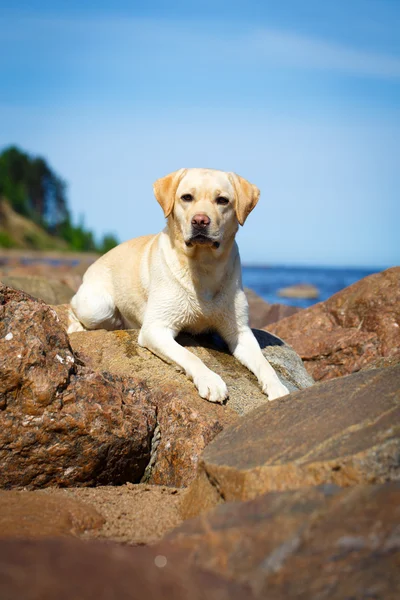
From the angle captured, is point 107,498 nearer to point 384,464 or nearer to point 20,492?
point 20,492

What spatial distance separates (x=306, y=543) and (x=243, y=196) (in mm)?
4362

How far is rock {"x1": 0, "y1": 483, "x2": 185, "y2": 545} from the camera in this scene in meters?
3.56

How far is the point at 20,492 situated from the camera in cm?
419

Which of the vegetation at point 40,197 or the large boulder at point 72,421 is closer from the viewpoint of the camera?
the large boulder at point 72,421

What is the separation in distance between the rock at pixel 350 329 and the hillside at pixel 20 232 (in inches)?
2673

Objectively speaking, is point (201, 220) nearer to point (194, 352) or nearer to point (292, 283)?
point (194, 352)

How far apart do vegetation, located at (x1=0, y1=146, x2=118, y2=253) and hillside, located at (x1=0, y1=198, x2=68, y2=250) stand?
527 millimetres

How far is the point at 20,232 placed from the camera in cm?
7862

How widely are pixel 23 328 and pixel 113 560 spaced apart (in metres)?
2.42

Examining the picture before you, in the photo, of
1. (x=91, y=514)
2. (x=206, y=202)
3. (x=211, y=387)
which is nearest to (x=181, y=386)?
(x=211, y=387)

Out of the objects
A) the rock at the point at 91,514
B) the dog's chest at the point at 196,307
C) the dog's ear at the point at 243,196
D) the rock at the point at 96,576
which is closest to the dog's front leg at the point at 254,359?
the dog's chest at the point at 196,307

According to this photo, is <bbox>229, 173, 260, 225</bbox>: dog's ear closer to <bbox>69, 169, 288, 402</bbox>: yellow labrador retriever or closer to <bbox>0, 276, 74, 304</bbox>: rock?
<bbox>69, 169, 288, 402</bbox>: yellow labrador retriever

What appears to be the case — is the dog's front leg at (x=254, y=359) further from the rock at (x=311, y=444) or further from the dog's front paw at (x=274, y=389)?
the rock at (x=311, y=444)

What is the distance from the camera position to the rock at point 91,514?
3.56 meters
